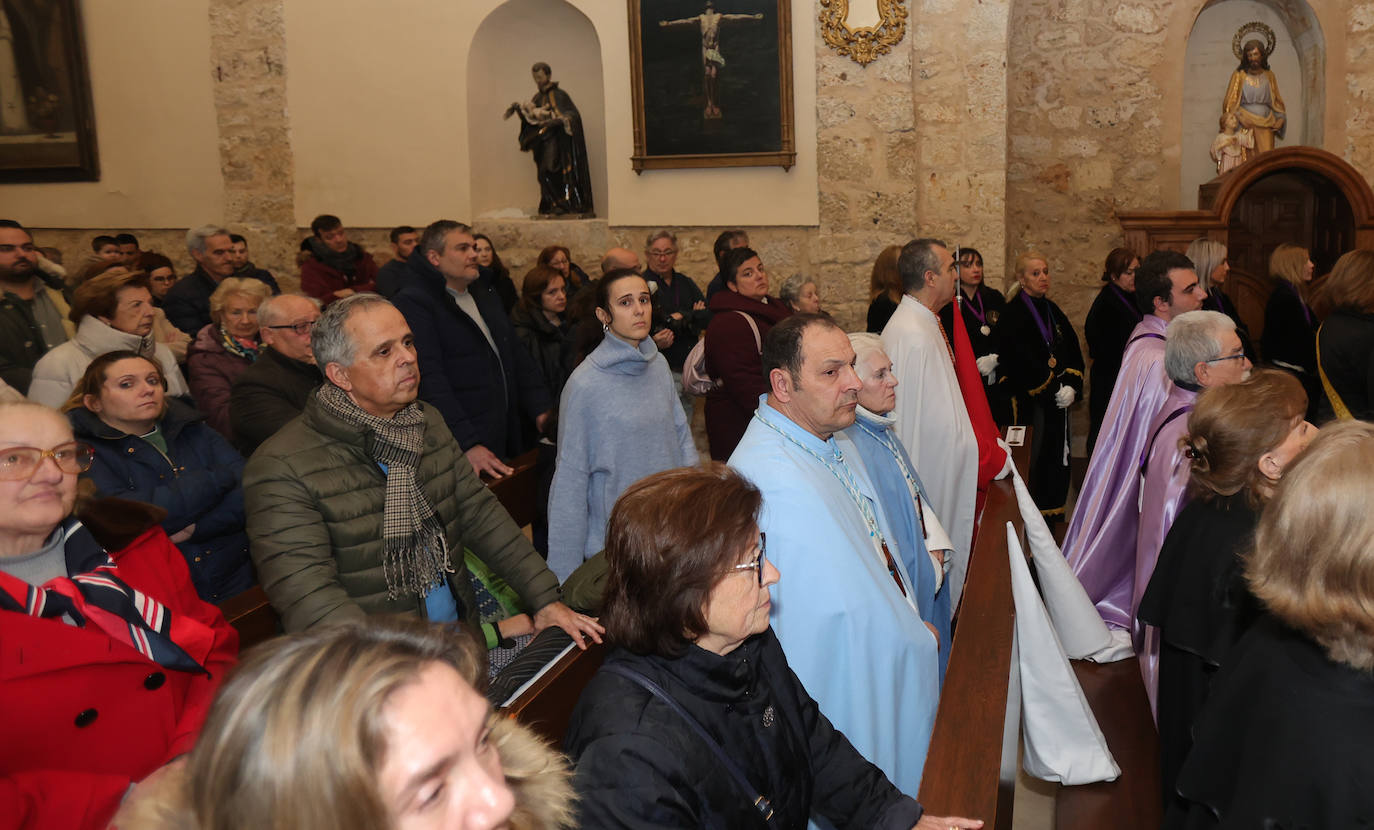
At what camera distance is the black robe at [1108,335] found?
23.4ft

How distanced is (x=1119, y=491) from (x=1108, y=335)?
2.54 metres

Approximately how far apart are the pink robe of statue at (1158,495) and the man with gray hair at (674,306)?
2957 millimetres

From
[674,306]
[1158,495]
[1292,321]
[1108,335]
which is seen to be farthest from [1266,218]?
[1158,495]

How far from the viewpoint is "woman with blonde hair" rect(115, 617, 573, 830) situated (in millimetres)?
1053

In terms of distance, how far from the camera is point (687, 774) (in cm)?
177

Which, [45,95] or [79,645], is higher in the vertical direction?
[45,95]

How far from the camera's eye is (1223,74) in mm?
9891

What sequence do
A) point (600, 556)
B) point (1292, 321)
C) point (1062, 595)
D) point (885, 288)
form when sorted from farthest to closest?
1. point (1292, 321)
2. point (885, 288)
3. point (1062, 595)
4. point (600, 556)

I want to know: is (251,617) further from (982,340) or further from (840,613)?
(982,340)

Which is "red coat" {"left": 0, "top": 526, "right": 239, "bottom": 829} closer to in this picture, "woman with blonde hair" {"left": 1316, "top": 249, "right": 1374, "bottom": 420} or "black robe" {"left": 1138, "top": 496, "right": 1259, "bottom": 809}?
"black robe" {"left": 1138, "top": 496, "right": 1259, "bottom": 809}

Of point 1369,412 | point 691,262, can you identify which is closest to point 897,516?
point 1369,412

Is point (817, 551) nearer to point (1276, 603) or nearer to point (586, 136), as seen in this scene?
point (1276, 603)

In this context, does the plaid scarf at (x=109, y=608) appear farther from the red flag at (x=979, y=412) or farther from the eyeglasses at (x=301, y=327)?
the red flag at (x=979, y=412)

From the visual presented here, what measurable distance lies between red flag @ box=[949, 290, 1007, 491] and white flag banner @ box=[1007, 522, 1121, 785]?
3.82ft
